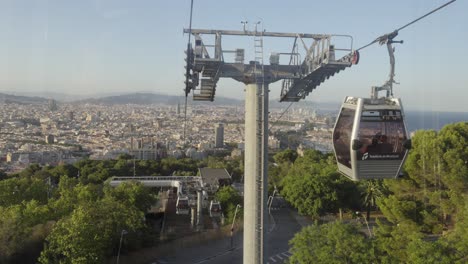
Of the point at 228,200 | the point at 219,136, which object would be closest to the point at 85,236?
the point at 228,200

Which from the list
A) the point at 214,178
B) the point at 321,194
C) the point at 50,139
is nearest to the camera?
the point at 321,194

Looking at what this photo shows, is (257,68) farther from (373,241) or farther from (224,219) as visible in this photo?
(224,219)

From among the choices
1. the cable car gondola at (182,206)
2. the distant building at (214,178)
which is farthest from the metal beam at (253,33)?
the distant building at (214,178)

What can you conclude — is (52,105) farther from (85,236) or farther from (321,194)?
(85,236)

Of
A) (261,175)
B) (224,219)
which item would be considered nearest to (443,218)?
(224,219)

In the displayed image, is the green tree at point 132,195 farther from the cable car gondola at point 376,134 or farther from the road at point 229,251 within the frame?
the cable car gondola at point 376,134
